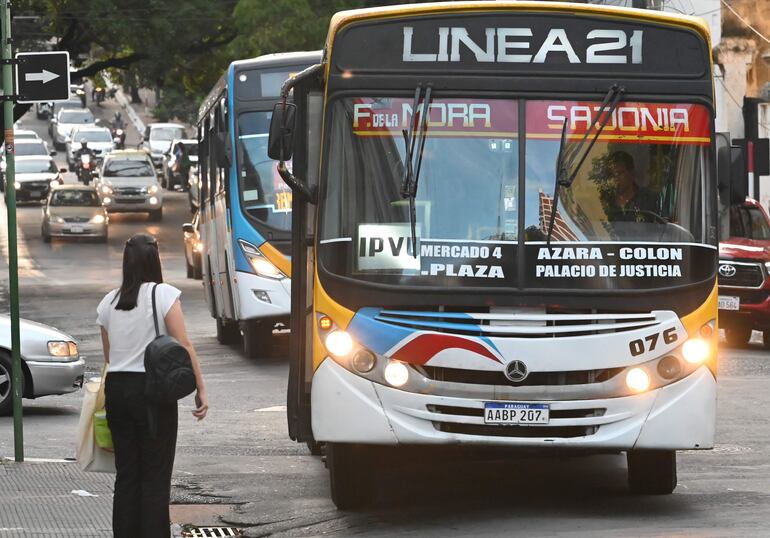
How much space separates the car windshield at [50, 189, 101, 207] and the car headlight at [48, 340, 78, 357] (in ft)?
92.0

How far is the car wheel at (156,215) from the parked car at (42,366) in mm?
35309

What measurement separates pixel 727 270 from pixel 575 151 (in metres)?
11.8

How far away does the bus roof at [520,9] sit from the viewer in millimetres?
9914

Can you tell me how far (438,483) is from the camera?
11.3 metres

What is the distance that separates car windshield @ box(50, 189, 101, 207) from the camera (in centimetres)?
4309

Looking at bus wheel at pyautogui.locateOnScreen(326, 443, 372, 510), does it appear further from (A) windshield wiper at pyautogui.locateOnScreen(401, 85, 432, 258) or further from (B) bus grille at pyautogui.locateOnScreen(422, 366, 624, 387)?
(A) windshield wiper at pyautogui.locateOnScreen(401, 85, 432, 258)

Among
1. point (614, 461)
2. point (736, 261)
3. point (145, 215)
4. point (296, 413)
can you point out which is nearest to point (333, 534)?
point (296, 413)

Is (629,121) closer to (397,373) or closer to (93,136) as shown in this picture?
(397,373)

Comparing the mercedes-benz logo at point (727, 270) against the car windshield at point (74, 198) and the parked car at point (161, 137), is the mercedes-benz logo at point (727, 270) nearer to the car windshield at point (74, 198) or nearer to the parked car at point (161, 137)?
the car windshield at point (74, 198)

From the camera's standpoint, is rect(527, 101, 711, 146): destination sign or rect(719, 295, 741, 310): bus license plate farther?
rect(719, 295, 741, 310): bus license plate

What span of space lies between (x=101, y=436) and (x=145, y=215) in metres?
43.8

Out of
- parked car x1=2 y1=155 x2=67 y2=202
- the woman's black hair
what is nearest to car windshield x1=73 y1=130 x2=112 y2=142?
parked car x1=2 y1=155 x2=67 y2=202

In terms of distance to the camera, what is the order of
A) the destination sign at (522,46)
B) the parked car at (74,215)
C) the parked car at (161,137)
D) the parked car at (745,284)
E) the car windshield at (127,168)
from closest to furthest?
the destination sign at (522,46) → the parked car at (745,284) → the parked car at (74,215) → the car windshield at (127,168) → the parked car at (161,137)

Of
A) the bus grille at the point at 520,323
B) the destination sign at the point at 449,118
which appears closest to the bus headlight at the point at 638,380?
the bus grille at the point at 520,323
